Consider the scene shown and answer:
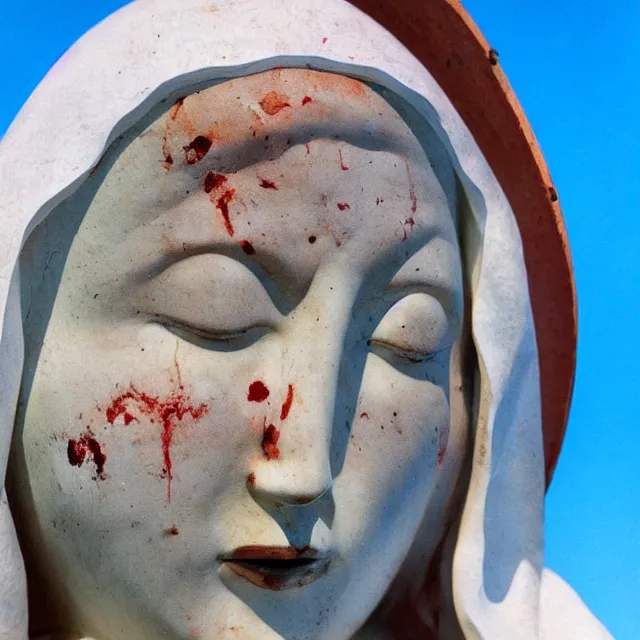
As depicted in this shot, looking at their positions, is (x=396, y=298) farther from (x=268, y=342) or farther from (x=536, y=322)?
(x=536, y=322)

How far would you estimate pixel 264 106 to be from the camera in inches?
75.0

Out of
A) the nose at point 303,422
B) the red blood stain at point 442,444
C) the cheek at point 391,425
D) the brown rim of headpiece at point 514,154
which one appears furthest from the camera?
the brown rim of headpiece at point 514,154

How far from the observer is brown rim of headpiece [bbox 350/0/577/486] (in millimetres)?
2221

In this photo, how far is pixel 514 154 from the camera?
7.52 feet

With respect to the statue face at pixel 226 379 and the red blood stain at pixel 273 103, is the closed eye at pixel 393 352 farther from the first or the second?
the red blood stain at pixel 273 103

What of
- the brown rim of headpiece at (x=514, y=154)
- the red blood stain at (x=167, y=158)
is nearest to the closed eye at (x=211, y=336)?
the red blood stain at (x=167, y=158)

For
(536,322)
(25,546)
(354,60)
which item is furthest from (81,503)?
(536,322)

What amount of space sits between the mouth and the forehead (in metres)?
0.39

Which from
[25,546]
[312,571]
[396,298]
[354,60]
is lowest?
[25,546]

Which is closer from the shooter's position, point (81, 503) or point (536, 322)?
point (81, 503)

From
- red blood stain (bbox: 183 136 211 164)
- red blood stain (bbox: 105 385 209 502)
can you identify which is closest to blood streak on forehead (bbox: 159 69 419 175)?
red blood stain (bbox: 183 136 211 164)

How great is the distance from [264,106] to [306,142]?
80 millimetres

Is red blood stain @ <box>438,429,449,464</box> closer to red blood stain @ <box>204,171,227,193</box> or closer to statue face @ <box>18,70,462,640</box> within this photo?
statue face @ <box>18,70,462,640</box>

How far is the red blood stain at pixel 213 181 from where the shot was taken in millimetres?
1879
